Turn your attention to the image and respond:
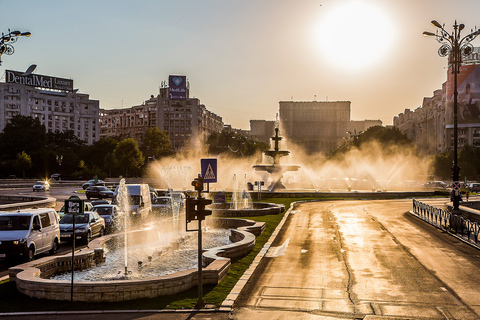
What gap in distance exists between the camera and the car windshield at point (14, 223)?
17.3 meters

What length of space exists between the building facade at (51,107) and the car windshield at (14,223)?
13584cm

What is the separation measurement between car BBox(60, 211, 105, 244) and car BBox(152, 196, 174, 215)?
1143 cm

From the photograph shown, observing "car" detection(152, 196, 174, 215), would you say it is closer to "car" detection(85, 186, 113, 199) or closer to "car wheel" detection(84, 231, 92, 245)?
"car wheel" detection(84, 231, 92, 245)

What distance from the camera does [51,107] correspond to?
535 ft

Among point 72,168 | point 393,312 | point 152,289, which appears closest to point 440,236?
point 393,312

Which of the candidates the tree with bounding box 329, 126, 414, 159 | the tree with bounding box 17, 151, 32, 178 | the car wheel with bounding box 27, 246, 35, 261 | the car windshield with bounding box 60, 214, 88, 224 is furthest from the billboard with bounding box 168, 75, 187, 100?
the car wheel with bounding box 27, 246, 35, 261

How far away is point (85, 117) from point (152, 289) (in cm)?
16879

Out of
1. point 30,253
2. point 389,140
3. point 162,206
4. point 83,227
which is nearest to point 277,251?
point 83,227

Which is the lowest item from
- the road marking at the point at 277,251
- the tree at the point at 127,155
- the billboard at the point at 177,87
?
the road marking at the point at 277,251

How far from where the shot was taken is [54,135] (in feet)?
420

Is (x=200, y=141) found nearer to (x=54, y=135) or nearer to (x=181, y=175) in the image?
(x=54, y=135)

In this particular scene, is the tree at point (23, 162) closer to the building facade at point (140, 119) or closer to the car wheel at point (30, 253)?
the car wheel at point (30, 253)

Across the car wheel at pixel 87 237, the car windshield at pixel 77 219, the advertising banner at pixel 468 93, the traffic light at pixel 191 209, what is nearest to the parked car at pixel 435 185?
the advertising banner at pixel 468 93

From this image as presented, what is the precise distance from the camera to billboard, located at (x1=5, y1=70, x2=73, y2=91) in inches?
5927
